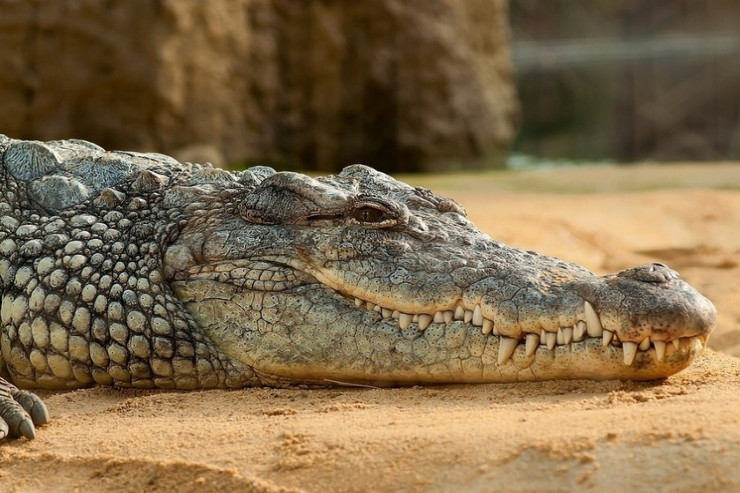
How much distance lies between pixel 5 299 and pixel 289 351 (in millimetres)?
1076

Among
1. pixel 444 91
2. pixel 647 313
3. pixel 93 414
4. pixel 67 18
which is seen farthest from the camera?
pixel 444 91

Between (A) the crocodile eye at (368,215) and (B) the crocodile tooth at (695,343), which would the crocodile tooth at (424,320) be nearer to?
(A) the crocodile eye at (368,215)

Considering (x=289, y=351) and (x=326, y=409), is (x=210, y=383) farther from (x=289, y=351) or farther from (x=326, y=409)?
(x=326, y=409)

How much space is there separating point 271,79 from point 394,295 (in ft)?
28.6

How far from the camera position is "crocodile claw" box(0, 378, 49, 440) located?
10.1 ft

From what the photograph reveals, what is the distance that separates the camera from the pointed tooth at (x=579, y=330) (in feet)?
10.2

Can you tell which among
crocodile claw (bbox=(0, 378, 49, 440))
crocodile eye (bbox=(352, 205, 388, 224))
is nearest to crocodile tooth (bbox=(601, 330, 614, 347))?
crocodile eye (bbox=(352, 205, 388, 224))

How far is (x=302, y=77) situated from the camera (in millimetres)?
12047

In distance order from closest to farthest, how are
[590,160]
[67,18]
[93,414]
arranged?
[93,414] < [67,18] < [590,160]

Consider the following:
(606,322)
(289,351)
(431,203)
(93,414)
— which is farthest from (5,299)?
(606,322)

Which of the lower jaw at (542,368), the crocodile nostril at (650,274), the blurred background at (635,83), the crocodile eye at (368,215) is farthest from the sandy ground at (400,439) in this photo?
the blurred background at (635,83)

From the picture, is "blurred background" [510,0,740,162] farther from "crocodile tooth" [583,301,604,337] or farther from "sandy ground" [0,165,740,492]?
"crocodile tooth" [583,301,604,337]

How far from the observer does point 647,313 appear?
3.01 metres

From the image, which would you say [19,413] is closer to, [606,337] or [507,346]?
[507,346]
